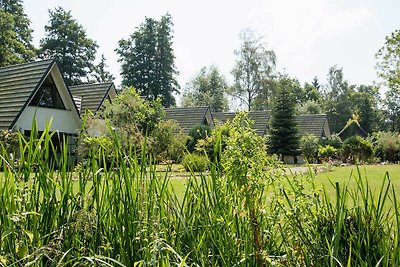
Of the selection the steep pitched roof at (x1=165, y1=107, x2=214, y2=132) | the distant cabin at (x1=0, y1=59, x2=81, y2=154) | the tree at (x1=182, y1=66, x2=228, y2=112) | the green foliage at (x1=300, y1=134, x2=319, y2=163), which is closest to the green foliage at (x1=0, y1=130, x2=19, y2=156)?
the distant cabin at (x1=0, y1=59, x2=81, y2=154)

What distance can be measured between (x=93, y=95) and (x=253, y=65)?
24897 millimetres

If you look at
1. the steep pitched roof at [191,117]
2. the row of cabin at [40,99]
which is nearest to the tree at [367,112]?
the steep pitched roof at [191,117]

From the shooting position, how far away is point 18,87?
61.3ft

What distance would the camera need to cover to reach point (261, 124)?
36.6 meters

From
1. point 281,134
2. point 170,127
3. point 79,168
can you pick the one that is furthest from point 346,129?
point 79,168

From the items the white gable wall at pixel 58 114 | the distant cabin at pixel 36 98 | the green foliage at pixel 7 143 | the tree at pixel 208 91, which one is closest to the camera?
the green foliage at pixel 7 143

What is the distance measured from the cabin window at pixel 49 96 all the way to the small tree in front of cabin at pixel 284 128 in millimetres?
16977

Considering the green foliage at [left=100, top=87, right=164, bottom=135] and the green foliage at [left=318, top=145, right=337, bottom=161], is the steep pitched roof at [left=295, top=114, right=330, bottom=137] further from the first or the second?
the green foliage at [left=100, top=87, right=164, bottom=135]

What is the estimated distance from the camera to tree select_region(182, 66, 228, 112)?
2222 inches

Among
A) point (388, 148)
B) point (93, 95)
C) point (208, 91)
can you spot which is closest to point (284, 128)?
point (388, 148)

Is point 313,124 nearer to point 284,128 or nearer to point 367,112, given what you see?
point 284,128

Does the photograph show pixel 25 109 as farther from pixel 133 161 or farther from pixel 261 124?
pixel 261 124

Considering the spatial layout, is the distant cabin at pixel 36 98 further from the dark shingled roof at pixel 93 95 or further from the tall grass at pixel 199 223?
the tall grass at pixel 199 223

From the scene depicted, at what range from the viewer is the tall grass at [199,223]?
1.42 m
